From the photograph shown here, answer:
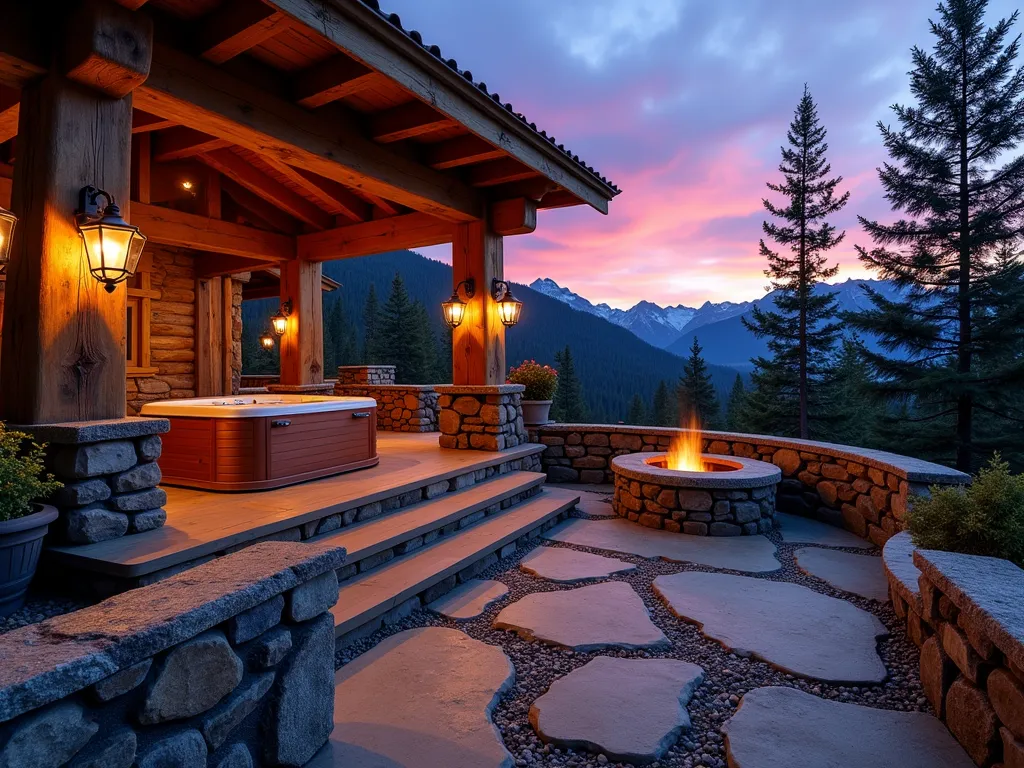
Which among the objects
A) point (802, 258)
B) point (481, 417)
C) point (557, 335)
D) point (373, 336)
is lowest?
point (481, 417)

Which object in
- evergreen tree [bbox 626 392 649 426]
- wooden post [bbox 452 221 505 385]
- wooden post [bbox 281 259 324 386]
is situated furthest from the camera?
evergreen tree [bbox 626 392 649 426]

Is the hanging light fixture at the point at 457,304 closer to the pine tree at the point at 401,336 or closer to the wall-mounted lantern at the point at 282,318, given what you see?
the wall-mounted lantern at the point at 282,318

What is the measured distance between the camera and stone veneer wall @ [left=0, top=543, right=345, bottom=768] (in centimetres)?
103

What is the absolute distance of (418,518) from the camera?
386cm

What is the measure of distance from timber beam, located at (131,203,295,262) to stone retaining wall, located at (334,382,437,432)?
282 centimetres

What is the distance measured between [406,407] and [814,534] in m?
6.32

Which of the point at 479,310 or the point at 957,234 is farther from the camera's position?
the point at 957,234

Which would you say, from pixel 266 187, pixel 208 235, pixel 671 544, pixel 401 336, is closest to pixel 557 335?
pixel 401 336

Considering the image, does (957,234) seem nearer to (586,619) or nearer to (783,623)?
(783,623)

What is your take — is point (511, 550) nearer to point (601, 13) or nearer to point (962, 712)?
point (962, 712)

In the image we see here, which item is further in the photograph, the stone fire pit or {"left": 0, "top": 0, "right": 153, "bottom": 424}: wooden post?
the stone fire pit

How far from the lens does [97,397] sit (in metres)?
2.70

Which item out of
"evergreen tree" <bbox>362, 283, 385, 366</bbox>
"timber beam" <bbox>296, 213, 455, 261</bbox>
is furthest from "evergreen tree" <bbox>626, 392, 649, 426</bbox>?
"timber beam" <bbox>296, 213, 455, 261</bbox>

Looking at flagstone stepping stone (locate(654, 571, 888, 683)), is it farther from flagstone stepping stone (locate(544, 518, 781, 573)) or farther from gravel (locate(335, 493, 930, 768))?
flagstone stepping stone (locate(544, 518, 781, 573))
